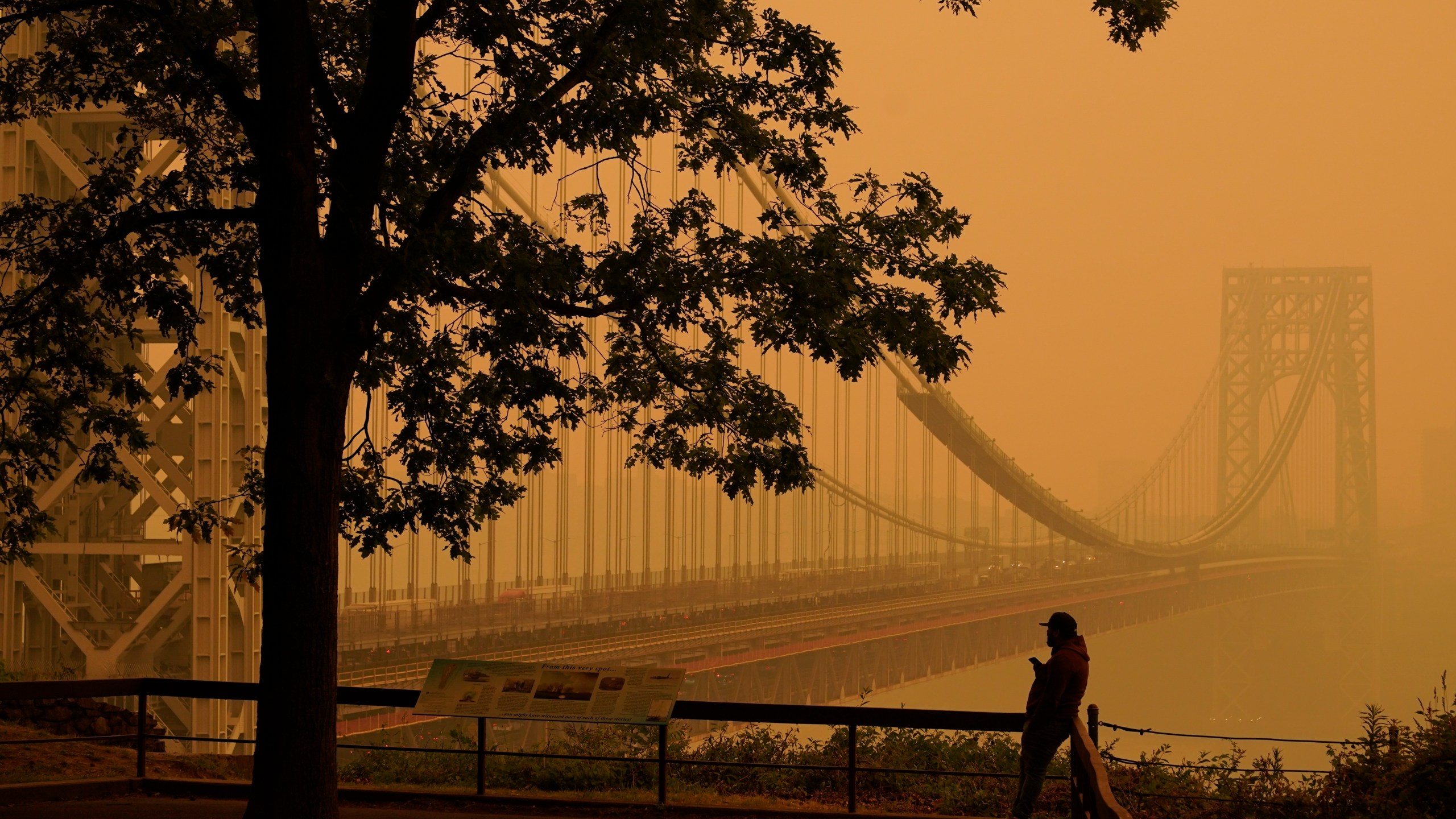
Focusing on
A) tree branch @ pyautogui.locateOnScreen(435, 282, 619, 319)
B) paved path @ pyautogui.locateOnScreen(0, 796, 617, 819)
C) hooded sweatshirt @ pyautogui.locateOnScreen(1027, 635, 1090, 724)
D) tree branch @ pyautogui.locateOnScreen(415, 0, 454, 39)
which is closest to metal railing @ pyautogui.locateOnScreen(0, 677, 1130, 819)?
hooded sweatshirt @ pyautogui.locateOnScreen(1027, 635, 1090, 724)

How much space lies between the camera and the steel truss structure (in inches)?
500

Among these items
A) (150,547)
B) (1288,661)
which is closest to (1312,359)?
(1288,661)

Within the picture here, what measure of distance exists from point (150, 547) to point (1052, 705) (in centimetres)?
1030

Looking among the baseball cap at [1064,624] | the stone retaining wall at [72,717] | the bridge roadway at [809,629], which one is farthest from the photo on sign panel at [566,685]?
the bridge roadway at [809,629]

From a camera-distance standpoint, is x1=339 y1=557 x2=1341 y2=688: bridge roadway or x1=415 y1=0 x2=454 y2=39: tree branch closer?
x1=415 y1=0 x2=454 y2=39: tree branch

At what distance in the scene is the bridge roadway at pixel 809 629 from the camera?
81.5 ft

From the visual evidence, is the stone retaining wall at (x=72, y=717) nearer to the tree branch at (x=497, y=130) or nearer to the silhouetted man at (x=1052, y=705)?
the tree branch at (x=497, y=130)

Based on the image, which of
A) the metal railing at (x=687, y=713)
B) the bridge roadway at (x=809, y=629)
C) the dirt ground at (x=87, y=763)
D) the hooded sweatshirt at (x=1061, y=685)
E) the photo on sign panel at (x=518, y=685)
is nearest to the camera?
the hooded sweatshirt at (x=1061, y=685)

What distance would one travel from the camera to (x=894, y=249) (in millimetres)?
7559

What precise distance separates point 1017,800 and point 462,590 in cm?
2109

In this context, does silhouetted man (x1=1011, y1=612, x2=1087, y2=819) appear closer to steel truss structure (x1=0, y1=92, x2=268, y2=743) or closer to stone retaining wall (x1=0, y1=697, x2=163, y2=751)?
stone retaining wall (x1=0, y1=697, x2=163, y2=751)

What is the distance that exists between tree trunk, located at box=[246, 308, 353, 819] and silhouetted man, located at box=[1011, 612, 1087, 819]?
3.18 m

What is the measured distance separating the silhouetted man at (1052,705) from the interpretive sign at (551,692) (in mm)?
1707

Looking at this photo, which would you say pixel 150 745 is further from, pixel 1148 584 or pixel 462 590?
pixel 1148 584
